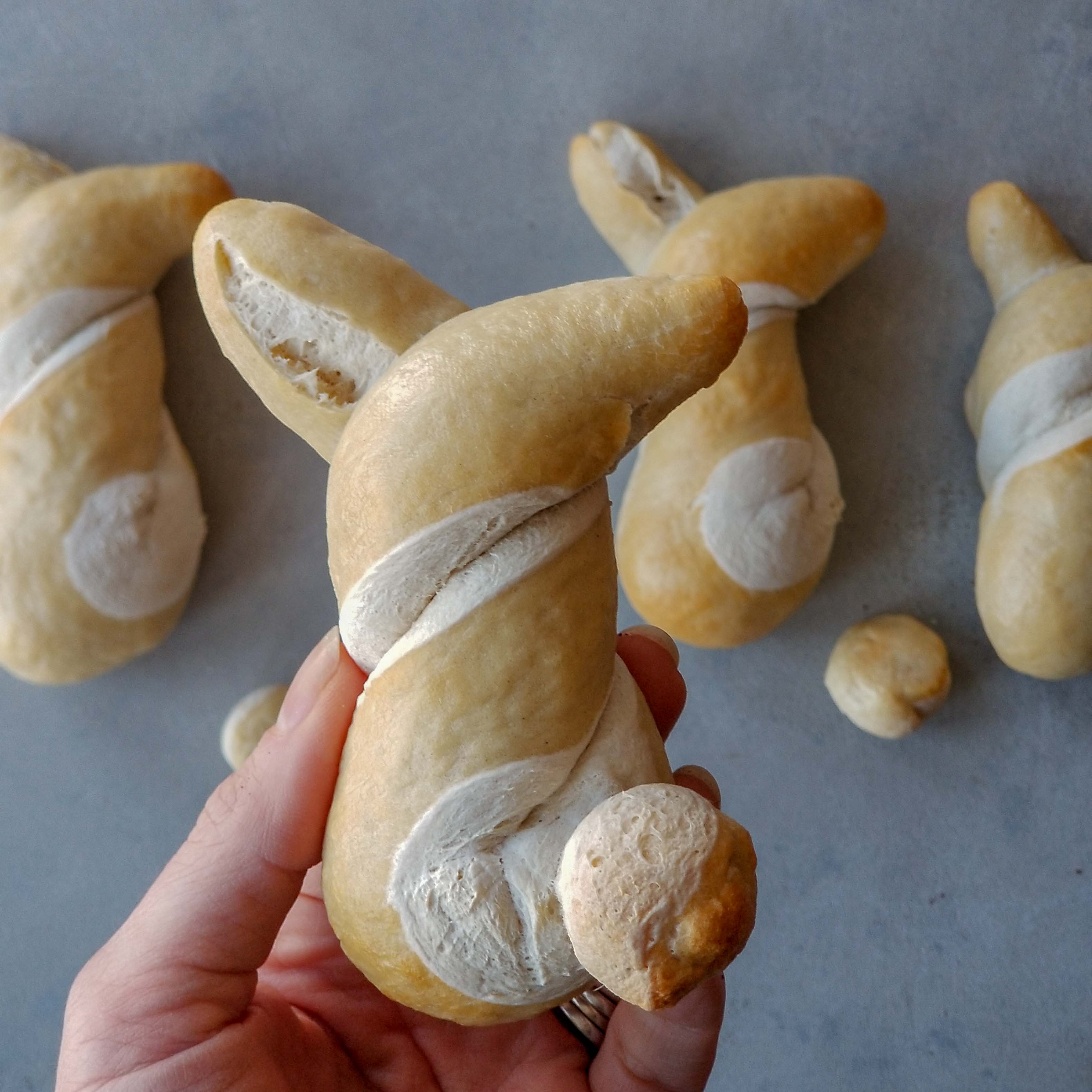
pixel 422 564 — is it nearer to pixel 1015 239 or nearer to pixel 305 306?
→ pixel 305 306

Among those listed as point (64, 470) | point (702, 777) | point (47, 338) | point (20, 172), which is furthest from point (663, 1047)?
point (20, 172)

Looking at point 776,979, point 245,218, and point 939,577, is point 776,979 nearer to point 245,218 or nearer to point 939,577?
point 939,577

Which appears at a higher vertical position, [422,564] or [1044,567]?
A: [422,564]

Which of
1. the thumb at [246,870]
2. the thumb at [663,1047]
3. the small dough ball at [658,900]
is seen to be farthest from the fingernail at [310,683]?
the thumb at [663,1047]

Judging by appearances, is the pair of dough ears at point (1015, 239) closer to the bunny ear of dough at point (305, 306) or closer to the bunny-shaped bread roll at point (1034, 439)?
the bunny-shaped bread roll at point (1034, 439)

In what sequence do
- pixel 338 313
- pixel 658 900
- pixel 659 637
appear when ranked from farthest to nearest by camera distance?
1. pixel 659 637
2. pixel 338 313
3. pixel 658 900

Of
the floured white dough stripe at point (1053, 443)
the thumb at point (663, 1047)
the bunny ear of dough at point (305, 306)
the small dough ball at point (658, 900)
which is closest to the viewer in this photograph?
the small dough ball at point (658, 900)

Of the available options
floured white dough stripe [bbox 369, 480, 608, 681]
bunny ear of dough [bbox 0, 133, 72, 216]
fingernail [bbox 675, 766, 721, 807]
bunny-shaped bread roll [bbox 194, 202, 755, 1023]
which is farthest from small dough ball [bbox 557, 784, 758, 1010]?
bunny ear of dough [bbox 0, 133, 72, 216]

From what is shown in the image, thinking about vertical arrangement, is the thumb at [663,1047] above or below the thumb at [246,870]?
below

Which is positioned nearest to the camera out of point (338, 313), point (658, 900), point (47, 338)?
point (658, 900)
